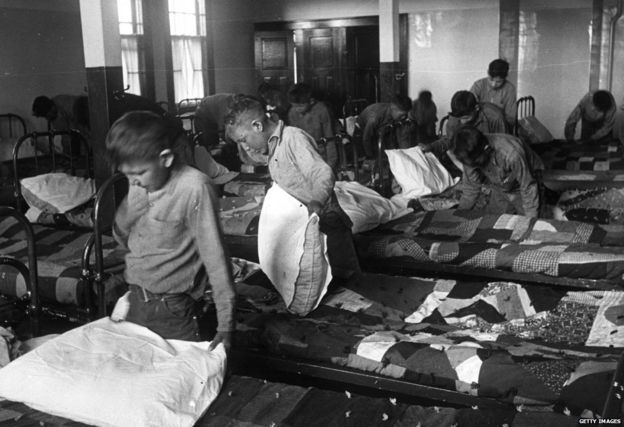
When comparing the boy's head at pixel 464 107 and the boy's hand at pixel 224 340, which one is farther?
the boy's head at pixel 464 107

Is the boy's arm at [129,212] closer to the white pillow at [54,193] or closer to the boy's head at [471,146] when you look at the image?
the boy's head at [471,146]

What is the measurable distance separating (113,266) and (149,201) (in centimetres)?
184

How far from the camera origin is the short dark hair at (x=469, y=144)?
4.59 meters

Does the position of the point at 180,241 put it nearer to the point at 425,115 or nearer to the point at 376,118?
the point at 376,118

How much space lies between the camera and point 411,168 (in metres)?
5.82

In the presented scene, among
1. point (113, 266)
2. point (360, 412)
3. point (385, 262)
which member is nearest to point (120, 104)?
point (113, 266)

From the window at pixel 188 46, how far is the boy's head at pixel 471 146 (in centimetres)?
534

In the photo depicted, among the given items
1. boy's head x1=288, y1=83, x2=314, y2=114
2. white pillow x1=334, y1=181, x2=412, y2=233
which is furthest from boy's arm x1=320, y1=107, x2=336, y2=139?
white pillow x1=334, y1=181, x2=412, y2=233

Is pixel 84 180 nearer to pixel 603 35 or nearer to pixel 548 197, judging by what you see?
pixel 548 197

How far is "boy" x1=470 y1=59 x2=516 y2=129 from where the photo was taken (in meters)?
7.26

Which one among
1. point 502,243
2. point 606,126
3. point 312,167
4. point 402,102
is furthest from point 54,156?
point 606,126

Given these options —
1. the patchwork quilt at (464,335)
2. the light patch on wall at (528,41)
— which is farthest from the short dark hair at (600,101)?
the patchwork quilt at (464,335)

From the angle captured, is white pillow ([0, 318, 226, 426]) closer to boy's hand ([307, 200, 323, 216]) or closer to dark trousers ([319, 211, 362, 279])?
boy's hand ([307, 200, 323, 216])

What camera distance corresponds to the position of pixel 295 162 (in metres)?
3.46
